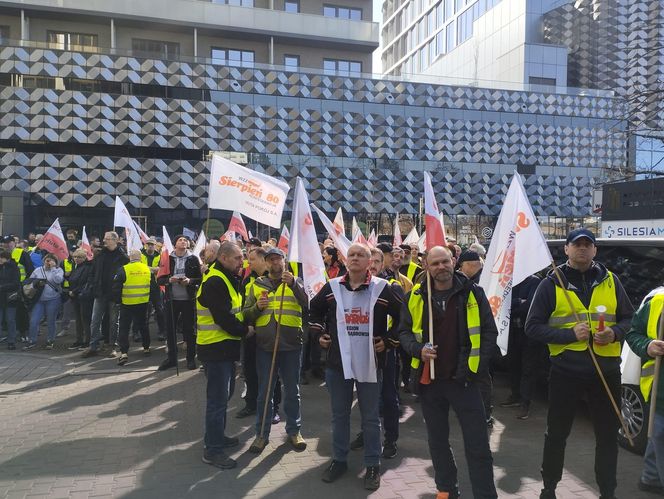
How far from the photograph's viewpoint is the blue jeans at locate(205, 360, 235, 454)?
482 cm

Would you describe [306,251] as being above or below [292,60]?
below

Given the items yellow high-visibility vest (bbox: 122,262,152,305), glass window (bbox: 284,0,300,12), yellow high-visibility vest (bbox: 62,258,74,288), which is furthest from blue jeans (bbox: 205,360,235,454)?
glass window (bbox: 284,0,300,12)

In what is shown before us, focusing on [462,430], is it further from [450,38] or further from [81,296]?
[450,38]

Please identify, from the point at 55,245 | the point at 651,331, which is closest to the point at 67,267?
the point at 55,245

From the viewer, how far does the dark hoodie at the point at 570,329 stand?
12.4 feet

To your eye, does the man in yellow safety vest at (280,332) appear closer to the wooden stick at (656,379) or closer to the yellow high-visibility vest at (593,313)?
the yellow high-visibility vest at (593,313)

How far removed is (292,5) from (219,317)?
38.9 metres

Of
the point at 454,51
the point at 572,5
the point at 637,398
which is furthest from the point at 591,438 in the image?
the point at 454,51

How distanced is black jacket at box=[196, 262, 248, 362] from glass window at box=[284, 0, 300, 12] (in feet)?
126

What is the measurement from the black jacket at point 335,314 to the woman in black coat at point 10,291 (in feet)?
25.1

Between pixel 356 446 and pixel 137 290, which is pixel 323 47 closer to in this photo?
pixel 137 290

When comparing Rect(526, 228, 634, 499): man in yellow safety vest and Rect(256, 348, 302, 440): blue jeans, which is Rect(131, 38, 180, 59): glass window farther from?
Rect(526, 228, 634, 499): man in yellow safety vest

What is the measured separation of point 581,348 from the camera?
379cm

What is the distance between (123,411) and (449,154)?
37749 mm
